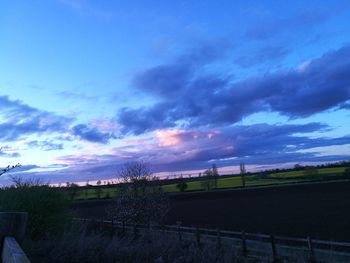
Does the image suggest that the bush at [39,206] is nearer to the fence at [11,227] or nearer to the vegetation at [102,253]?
the vegetation at [102,253]

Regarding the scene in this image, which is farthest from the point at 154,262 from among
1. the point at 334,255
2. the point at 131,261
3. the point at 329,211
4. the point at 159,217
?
the point at 329,211

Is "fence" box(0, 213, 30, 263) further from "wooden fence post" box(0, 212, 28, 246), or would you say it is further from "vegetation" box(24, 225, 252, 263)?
"vegetation" box(24, 225, 252, 263)

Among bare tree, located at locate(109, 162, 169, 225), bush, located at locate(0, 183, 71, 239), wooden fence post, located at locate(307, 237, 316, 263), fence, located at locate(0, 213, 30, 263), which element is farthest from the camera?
bare tree, located at locate(109, 162, 169, 225)

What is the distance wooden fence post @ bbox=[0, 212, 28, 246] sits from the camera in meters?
6.54

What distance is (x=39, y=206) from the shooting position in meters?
13.0

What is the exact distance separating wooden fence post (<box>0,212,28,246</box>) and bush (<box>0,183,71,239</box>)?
4505mm

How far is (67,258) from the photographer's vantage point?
7441 mm

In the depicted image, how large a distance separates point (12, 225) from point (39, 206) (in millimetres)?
6557

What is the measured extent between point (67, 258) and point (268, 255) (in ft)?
42.6

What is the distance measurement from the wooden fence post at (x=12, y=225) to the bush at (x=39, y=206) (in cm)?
450

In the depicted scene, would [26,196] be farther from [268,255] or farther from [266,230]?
[266,230]

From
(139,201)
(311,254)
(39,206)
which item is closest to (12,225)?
(39,206)

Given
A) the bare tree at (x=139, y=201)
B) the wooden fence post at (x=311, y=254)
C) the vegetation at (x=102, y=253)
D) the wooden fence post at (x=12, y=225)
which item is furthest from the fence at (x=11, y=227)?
the bare tree at (x=139, y=201)

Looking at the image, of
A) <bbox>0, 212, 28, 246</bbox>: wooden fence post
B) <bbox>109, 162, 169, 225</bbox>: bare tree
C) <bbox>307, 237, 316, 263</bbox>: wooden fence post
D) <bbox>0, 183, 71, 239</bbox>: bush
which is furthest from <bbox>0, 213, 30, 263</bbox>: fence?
<bbox>109, 162, 169, 225</bbox>: bare tree
